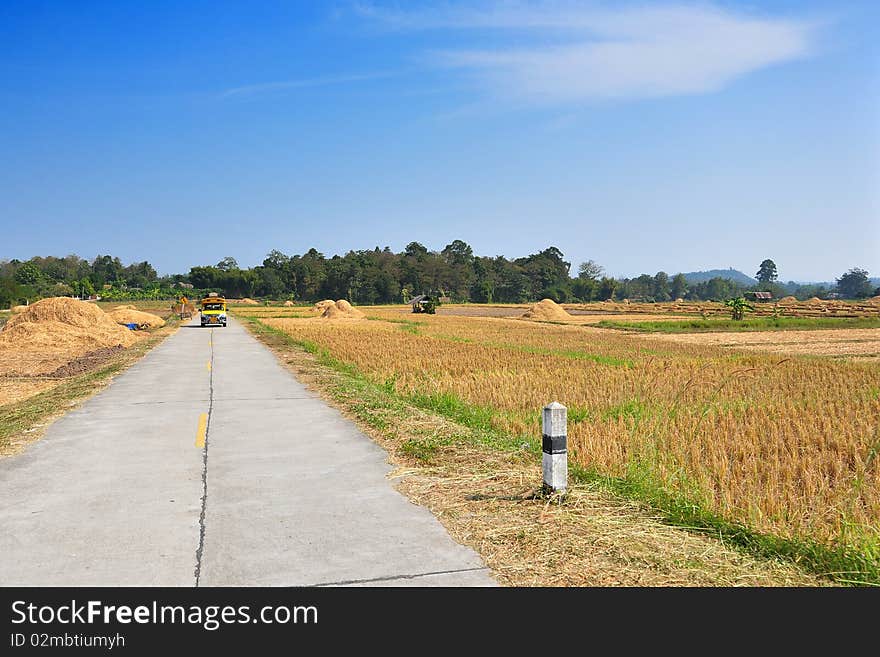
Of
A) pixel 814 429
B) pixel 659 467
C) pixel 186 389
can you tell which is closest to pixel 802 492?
pixel 659 467

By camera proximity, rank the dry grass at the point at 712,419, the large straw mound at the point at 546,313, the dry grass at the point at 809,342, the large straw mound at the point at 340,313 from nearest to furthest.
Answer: the dry grass at the point at 712,419 < the dry grass at the point at 809,342 < the large straw mound at the point at 340,313 < the large straw mound at the point at 546,313

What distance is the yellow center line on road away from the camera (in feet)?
35.1

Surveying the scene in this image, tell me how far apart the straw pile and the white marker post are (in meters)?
21.3

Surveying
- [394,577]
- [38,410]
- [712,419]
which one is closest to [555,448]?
[394,577]

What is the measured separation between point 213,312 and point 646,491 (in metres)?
45.1

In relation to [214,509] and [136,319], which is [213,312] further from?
[214,509]

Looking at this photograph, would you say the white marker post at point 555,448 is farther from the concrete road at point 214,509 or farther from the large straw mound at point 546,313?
the large straw mound at point 546,313

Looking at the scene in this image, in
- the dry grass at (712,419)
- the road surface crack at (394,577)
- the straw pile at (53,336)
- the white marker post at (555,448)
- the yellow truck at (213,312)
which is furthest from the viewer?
the yellow truck at (213,312)

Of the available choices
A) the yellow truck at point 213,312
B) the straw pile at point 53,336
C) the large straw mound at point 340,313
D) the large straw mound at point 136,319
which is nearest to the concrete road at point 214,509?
the straw pile at point 53,336

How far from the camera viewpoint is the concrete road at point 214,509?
5551mm

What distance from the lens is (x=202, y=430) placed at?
38.5 ft

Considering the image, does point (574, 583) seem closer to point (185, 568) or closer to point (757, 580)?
point (757, 580)

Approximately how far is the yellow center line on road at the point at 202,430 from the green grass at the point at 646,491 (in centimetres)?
257
